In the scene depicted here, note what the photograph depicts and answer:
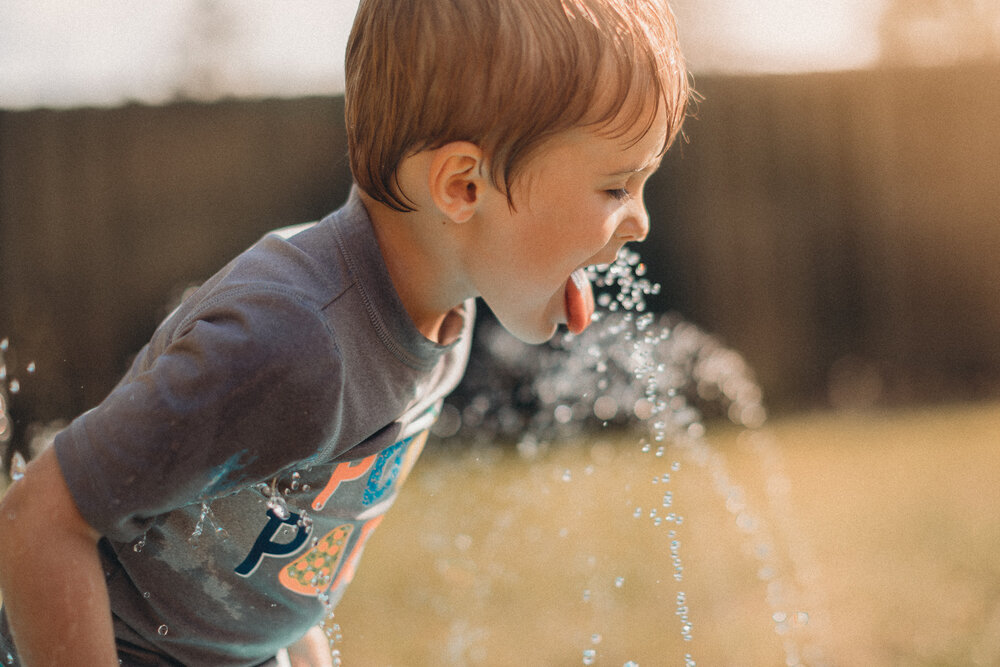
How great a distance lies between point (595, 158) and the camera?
4.36 feet

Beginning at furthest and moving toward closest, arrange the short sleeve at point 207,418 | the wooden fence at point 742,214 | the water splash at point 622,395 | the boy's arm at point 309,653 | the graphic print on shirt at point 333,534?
the wooden fence at point 742,214 → the water splash at point 622,395 → the boy's arm at point 309,653 → the graphic print on shirt at point 333,534 → the short sleeve at point 207,418

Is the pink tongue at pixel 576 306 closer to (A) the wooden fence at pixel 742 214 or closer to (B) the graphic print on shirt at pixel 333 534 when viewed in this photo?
(B) the graphic print on shirt at pixel 333 534

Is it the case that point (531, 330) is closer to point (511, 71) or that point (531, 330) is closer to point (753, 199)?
point (511, 71)

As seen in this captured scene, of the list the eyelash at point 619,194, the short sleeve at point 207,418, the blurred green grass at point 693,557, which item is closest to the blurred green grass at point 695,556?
the blurred green grass at point 693,557

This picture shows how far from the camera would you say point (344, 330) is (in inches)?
49.9

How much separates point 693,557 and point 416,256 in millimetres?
2414

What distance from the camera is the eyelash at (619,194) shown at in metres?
1.38

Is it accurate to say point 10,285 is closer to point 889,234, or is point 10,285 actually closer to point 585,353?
point 585,353

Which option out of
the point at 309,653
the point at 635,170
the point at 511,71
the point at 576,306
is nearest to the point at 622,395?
the point at 309,653

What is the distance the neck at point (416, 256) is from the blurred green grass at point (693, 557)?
162cm

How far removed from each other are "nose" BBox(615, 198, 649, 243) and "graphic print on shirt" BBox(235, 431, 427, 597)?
0.45m

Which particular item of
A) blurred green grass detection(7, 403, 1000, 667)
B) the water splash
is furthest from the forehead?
the water splash

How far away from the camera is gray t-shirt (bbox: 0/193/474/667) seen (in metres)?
1.08

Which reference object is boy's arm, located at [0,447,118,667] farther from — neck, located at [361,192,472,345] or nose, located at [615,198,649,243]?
nose, located at [615,198,649,243]
